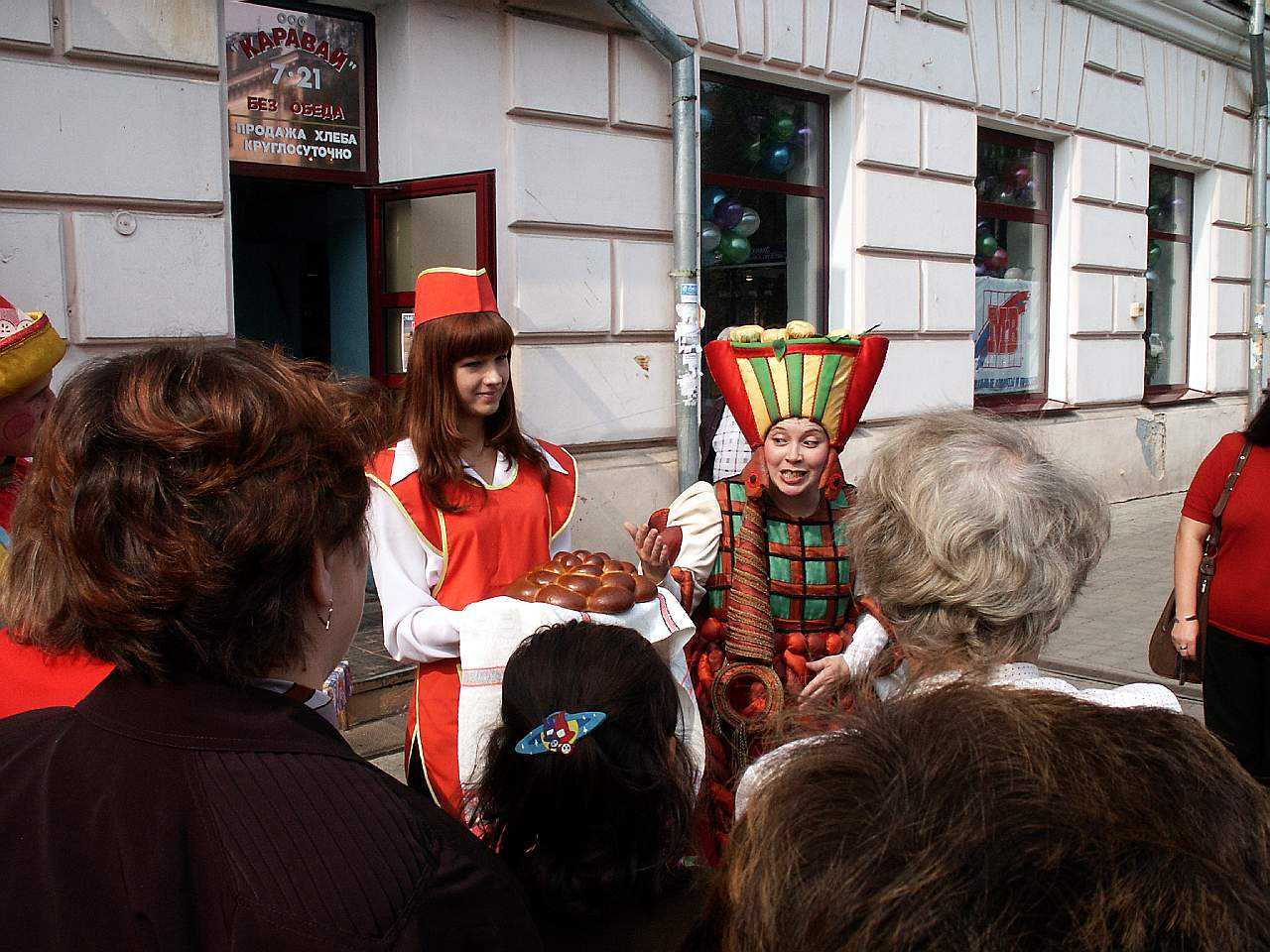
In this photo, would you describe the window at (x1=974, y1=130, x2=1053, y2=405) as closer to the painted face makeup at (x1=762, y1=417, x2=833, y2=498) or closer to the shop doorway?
the shop doorway

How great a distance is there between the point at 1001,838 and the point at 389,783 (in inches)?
22.1

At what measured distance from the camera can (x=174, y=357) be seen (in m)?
1.05

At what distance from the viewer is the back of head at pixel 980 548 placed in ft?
5.23

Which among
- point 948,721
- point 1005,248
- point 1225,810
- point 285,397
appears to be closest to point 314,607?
point 285,397

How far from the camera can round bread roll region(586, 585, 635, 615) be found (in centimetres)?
216

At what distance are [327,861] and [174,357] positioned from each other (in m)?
0.48

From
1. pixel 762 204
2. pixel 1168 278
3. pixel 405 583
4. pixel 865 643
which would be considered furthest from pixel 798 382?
pixel 1168 278

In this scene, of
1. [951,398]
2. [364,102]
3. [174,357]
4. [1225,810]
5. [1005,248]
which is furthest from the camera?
[1005,248]

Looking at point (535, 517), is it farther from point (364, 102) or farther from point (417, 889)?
point (364, 102)

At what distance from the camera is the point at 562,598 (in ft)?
7.11

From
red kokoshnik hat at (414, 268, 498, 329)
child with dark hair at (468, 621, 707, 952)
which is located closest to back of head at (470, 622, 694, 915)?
child with dark hair at (468, 621, 707, 952)

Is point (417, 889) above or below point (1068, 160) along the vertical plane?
below

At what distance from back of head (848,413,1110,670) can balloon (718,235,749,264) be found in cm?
604

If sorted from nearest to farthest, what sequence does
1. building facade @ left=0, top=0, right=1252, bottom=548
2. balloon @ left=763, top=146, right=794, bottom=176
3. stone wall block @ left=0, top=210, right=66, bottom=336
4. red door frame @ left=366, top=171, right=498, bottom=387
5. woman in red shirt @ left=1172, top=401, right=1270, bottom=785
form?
woman in red shirt @ left=1172, top=401, right=1270, bottom=785 < stone wall block @ left=0, top=210, right=66, bottom=336 < building facade @ left=0, top=0, right=1252, bottom=548 < red door frame @ left=366, top=171, right=498, bottom=387 < balloon @ left=763, top=146, right=794, bottom=176
